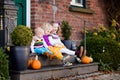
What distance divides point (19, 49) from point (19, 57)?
0.50 ft

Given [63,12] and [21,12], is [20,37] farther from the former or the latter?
[63,12]

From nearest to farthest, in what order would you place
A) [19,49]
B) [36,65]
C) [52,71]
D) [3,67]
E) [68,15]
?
1. [3,67]
2. [19,49]
3. [36,65]
4. [52,71]
5. [68,15]

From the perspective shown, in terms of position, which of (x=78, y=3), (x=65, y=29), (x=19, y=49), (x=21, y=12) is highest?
(x=78, y=3)

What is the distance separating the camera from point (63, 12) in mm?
11109

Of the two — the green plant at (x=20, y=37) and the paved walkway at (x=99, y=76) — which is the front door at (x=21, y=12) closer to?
the paved walkway at (x=99, y=76)

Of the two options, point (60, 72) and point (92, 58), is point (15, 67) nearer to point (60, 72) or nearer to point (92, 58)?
point (60, 72)

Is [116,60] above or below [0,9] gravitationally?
below

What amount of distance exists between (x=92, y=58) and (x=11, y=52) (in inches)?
124

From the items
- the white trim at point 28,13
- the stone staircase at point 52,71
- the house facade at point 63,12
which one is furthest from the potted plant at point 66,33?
the white trim at point 28,13

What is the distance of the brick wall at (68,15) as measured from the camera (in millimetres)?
9992

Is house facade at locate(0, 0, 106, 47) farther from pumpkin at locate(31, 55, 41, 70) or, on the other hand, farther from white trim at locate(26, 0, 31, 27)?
pumpkin at locate(31, 55, 41, 70)

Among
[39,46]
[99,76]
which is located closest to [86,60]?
[99,76]

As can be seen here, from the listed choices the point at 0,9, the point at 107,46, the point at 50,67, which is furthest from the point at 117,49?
the point at 0,9

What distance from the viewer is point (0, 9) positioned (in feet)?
24.9
